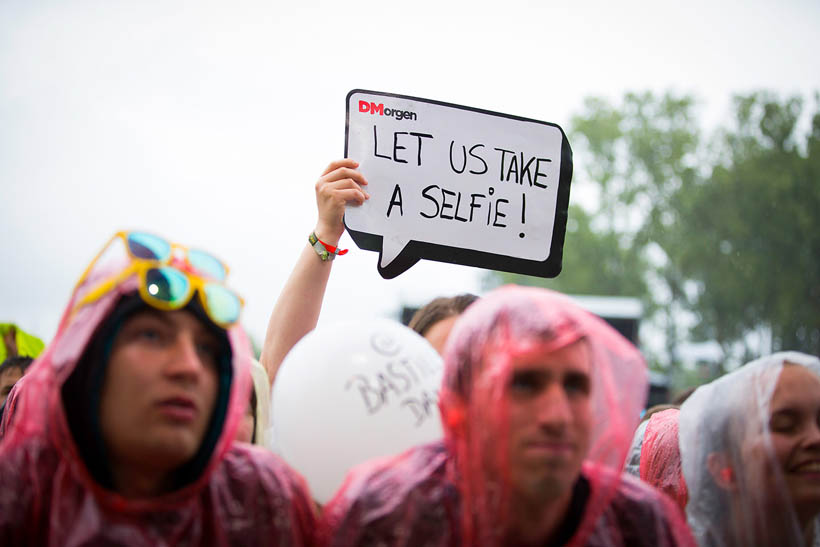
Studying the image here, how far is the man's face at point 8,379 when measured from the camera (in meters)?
3.71

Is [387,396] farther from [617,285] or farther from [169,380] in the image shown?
[617,285]

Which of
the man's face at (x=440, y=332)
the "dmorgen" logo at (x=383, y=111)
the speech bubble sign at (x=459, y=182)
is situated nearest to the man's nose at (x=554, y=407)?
the man's face at (x=440, y=332)

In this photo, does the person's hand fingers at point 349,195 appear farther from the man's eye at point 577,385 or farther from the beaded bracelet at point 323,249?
the man's eye at point 577,385

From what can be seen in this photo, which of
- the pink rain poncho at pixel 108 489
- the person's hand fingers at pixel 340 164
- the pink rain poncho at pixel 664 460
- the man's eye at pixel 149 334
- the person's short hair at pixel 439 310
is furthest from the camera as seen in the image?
the person's short hair at pixel 439 310

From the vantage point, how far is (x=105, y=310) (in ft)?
5.23

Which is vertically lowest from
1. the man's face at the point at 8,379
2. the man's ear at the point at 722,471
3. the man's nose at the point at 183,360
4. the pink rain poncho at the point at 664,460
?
the pink rain poncho at the point at 664,460

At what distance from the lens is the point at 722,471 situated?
202cm

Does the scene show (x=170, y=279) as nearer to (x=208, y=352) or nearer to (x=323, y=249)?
(x=208, y=352)

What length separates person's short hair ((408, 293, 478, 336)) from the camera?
9.48ft

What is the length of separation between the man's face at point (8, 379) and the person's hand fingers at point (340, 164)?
1.98 meters

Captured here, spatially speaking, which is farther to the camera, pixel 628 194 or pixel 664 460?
pixel 628 194

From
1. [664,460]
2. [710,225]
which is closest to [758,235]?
[710,225]

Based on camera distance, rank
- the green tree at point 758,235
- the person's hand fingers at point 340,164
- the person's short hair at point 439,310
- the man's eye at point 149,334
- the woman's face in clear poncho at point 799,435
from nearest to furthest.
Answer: the man's eye at point 149,334
the woman's face in clear poncho at point 799,435
the person's hand fingers at point 340,164
the person's short hair at point 439,310
the green tree at point 758,235

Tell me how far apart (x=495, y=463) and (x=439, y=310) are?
1.41 meters
